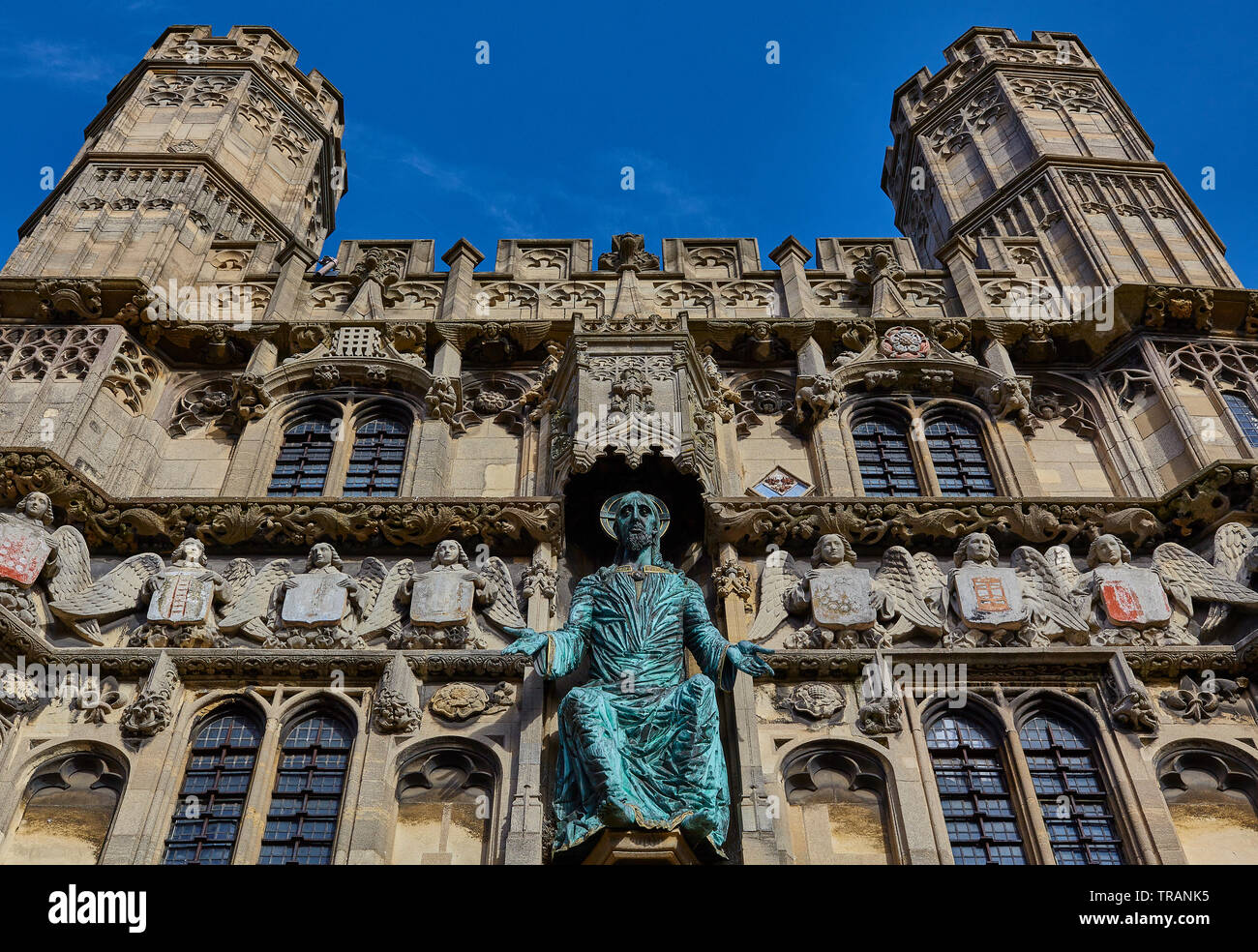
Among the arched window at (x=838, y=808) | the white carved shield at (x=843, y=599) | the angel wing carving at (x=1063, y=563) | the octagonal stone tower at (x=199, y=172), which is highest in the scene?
the octagonal stone tower at (x=199, y=172)

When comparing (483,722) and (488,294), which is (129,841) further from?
(488,294)

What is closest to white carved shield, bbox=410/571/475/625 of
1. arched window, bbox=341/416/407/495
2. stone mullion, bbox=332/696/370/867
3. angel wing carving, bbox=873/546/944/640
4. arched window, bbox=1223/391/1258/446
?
stone mullion, bbox=332/696/370/867

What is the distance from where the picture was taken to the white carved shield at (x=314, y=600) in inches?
544

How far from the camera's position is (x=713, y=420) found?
55.2 feet

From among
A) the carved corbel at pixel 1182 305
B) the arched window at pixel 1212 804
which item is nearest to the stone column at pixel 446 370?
the arched window at pixel 1212 804

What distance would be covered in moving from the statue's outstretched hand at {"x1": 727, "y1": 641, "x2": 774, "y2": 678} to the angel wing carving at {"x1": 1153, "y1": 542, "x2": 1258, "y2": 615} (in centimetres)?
472

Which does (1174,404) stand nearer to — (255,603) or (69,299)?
(255,603)

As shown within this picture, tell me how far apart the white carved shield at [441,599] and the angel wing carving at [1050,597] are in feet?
18.1

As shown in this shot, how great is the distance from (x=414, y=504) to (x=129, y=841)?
4.60 m

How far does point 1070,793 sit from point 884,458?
18.1 ft

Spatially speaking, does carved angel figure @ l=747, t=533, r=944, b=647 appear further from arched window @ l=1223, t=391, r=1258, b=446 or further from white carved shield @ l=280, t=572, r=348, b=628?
arched window @ l=1223, t=391, r=1258, b=446

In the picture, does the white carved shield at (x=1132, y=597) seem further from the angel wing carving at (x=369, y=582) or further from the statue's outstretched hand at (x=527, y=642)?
the angel wing carving at (x=369, y=582)

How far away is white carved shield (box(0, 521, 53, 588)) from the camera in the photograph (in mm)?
13492
